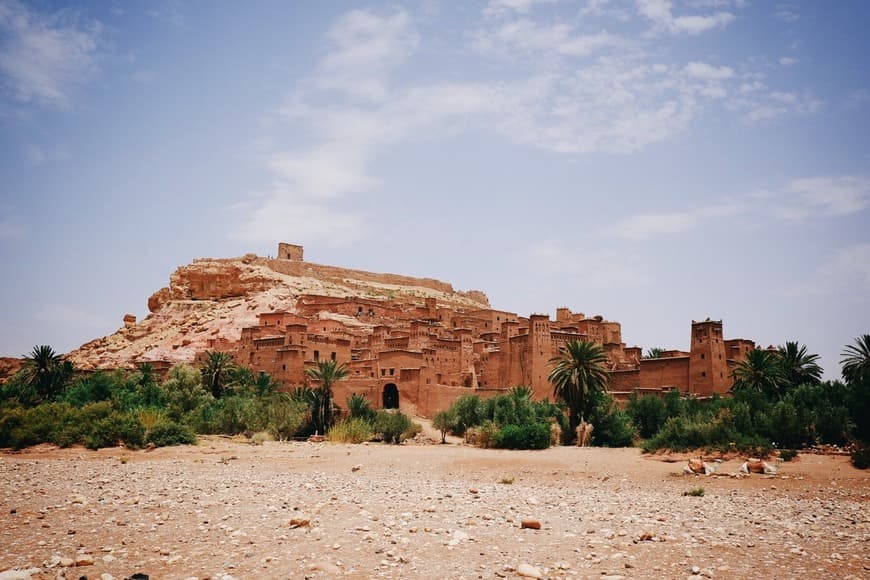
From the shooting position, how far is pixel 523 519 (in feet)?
41.9

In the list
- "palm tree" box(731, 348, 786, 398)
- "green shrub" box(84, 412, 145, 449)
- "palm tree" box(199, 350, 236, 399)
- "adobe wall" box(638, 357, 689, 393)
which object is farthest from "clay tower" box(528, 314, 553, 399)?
"green shrub" box(84, 412, 145, 449)

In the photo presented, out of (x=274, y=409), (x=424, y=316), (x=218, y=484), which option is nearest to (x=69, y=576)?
(x=218, y=484)

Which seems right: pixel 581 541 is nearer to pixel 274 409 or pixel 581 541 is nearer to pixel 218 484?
pixel 218 484

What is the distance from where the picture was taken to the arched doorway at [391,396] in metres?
43.4

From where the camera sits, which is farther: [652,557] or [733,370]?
[733,370]

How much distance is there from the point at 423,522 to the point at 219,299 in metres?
62.6

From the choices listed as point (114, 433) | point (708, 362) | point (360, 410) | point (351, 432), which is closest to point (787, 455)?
point (708, 362)

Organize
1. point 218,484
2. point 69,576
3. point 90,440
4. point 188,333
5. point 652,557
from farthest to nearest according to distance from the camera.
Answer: point 188,333 < point 90,440 < point 218,484 < point 652,557 < point 69,576

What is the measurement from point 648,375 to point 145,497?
3091cm

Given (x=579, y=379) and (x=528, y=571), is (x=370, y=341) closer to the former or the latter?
(x=579, y=379)

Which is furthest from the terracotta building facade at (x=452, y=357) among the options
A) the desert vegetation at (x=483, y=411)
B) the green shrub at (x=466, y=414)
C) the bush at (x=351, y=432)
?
the bush at (x=351, y=432)

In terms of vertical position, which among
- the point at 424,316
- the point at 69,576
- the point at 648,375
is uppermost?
the point at 424,316

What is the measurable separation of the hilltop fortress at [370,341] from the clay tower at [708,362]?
0.17 ft

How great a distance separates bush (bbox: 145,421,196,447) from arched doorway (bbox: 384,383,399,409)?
16027 mm
